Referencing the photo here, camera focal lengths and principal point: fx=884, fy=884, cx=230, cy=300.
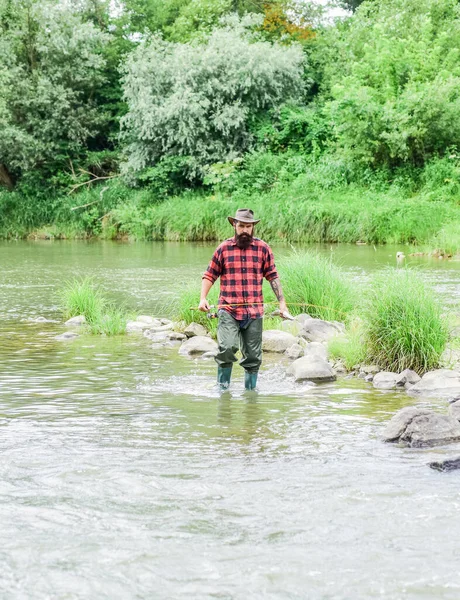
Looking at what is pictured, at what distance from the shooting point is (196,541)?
4465 mm

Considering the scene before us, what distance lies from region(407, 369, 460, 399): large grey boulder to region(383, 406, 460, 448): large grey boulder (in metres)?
1.58

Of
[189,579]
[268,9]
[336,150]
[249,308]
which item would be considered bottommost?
[189,579]

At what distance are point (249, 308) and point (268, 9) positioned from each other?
121ft

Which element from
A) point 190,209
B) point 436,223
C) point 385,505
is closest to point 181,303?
point 385,505

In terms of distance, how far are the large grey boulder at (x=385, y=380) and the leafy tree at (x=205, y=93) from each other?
25.5 metres

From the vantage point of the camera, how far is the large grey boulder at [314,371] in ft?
29.0

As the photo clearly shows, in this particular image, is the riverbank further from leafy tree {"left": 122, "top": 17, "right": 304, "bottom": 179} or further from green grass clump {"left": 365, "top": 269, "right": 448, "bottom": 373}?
green grass clump {"left": 365, "top": 269, "right": 448, "bottom": 373}

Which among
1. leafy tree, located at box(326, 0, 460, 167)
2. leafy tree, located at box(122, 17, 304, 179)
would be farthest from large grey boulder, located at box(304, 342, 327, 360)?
leafy tree, located at box(122, 17, 304, 179)

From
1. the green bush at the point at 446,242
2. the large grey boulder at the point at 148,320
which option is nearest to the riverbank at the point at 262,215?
the green bush at the point at 446,242

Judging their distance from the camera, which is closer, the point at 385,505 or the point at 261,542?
the point at 261,542

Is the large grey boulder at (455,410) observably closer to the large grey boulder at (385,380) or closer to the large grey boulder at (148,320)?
the large grey boulder at (385,380)

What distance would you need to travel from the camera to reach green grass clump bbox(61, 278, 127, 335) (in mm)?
12220

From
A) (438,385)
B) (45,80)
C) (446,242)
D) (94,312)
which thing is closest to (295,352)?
(438,385)

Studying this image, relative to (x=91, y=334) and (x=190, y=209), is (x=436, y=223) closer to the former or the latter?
(x=190, y=209)
